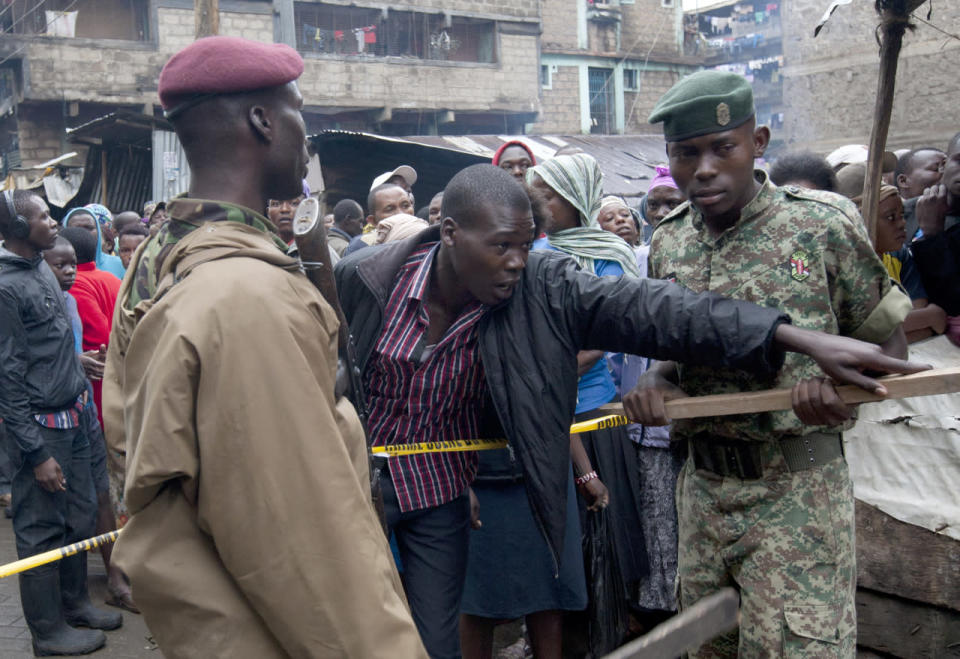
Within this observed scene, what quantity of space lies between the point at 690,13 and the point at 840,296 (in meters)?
33.6

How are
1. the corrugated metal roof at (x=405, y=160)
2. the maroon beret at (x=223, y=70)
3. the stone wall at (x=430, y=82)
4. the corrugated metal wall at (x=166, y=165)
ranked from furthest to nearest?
the stone wall at (x=430, y=82) → the corrugated metal wall at (x=166, y=165) → the corrugated metal roof at (x=405, y=160) → the maroon beret at (x=223, y=70)

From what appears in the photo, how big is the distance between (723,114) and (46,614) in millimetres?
4124

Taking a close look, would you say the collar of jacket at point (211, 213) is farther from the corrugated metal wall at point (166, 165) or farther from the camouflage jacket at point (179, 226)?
the corrugated metal wall at point (166, 165)

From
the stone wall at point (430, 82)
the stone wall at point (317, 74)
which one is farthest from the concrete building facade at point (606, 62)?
the stone wall at point (317, 74)

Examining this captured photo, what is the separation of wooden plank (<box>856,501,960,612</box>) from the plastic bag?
1033mm

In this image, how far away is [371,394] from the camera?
9.55 ft

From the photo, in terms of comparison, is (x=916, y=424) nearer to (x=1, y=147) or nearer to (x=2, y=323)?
(x=2, y=323)

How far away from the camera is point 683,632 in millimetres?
1910

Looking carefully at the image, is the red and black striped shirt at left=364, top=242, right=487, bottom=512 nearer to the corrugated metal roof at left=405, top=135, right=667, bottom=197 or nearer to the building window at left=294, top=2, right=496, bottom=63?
the corrugated metal roof at left=405, top=135, right=667, bottom=197

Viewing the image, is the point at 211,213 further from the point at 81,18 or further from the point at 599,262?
the point at 81,18

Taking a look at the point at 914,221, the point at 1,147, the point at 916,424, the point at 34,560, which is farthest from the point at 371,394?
the point at 1,147

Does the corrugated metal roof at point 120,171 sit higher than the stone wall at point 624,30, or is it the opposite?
the stone wall at point 624,30

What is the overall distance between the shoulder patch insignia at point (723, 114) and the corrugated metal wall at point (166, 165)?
13880 mm

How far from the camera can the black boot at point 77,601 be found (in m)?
4.72
